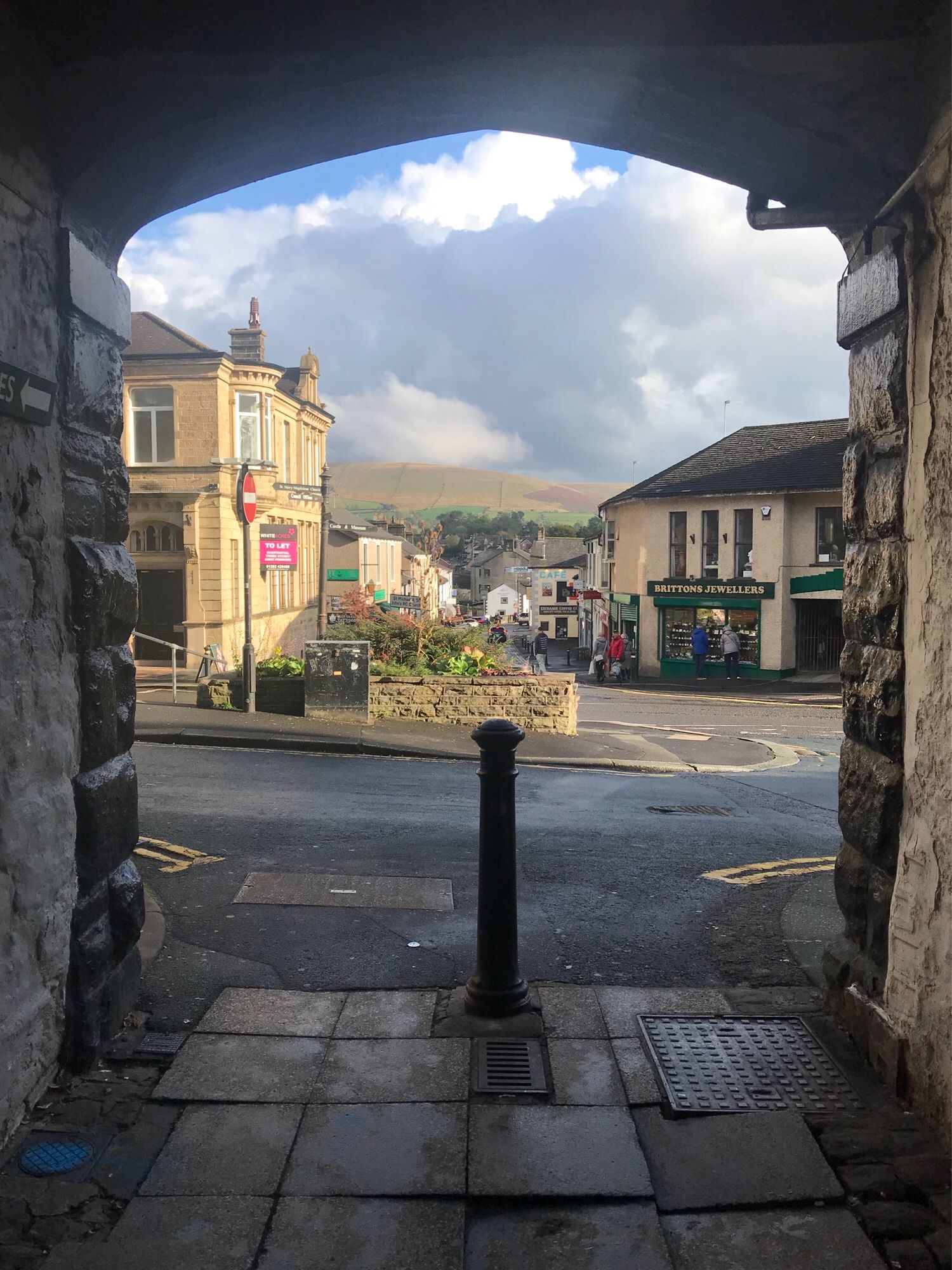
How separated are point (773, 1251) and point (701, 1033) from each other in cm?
129

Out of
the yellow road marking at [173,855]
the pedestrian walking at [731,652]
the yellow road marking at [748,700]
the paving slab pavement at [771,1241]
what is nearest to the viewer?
the paving slab pavement at [771,1241]

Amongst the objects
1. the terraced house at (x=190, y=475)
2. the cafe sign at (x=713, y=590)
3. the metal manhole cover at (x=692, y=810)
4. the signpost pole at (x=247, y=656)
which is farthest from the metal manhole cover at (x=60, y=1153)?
the cafe sign at (x=713, y=590)

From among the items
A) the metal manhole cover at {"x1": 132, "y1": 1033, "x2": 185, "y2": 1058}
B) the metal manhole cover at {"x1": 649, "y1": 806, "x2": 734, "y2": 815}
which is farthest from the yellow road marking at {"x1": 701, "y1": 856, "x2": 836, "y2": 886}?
the metal manhole cover at {"x1": 132, "y1": 1033, "x2": 185, "y2": 1058}

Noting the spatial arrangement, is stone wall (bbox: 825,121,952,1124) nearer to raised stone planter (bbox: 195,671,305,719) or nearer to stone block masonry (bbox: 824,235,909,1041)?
stone block masonry (bbox: 824,235,909,1041)

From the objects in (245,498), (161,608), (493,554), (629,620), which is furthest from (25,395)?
(493,554)

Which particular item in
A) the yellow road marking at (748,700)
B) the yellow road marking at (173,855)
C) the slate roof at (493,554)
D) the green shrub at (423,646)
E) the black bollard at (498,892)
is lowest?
the yellow road marking at (748,700)

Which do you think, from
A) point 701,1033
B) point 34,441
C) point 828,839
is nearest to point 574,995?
point 701,1033

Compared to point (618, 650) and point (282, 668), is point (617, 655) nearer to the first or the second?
point (618, 650)

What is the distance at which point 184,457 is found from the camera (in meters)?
28.5

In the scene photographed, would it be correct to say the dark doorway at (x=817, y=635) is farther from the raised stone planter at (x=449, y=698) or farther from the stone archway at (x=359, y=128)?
the stone archway at (x=359, y=128)

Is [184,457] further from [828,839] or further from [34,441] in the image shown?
[34,441]

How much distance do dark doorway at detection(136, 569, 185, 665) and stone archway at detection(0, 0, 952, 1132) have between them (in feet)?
86.3

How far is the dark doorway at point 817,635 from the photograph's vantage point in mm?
33625

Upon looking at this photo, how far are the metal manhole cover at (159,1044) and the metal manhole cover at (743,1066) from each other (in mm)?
1788
